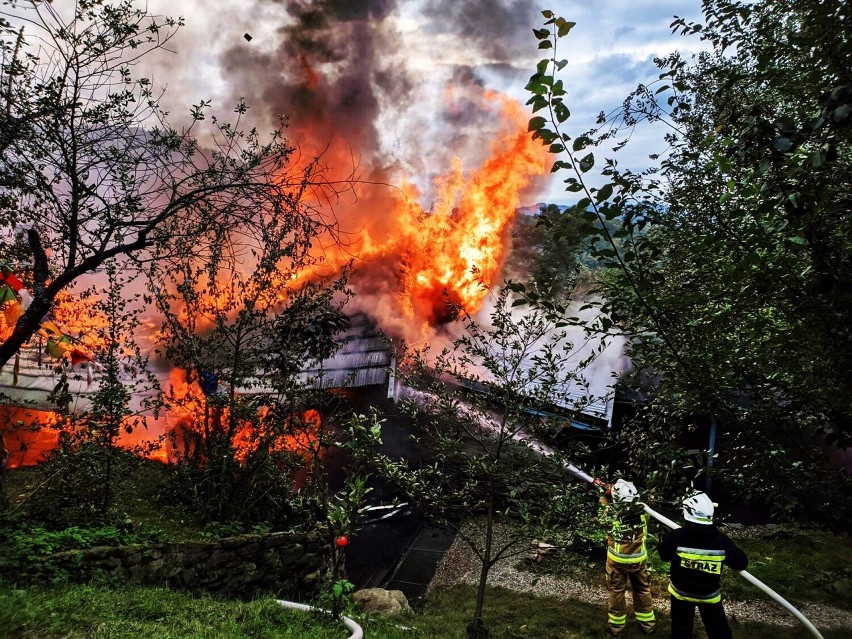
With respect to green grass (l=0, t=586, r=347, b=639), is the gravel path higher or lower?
lower

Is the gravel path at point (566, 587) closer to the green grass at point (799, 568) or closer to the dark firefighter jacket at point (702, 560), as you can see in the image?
the green grass at point (799, 568)

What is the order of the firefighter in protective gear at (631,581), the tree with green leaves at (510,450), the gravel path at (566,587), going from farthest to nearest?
the gravel path at (566,587) < the firefighter in protective gear at (631,581) < the tree with green leaves at (510,450)

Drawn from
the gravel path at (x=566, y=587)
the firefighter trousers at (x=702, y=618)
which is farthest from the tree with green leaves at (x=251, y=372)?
the firefighter trousers at (x=702, y=618)

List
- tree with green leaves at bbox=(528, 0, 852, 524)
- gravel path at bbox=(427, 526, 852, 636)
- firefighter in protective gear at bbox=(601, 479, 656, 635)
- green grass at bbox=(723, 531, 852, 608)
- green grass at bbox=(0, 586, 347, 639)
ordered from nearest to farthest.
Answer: tree with green leaves at bbox=(528, 0, 852, 524), green grass at bbox=(0, 586, 347, 639), firefighter in protective gear at bbox=(601, 479, 656, 635), gravel path at bbox=(427, 526, 852, 636), green grass at bbox=(723, 531, 852, 608)

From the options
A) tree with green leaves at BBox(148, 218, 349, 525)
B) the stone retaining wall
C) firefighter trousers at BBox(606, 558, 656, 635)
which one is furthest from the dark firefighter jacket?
the stone retaining wall

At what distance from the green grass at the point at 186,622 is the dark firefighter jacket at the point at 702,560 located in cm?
193

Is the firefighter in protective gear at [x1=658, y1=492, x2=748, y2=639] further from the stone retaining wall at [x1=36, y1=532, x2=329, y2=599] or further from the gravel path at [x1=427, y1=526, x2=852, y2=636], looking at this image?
the stone retaining wall at [x1=36, y1=532, x2=329, y2=599]

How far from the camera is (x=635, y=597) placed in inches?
290

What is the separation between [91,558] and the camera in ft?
18.2

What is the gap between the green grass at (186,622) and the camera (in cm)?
402

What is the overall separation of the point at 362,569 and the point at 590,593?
Result: 4.41m

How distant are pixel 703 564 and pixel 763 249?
4.16 m

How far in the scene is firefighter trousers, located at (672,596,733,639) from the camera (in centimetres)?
562

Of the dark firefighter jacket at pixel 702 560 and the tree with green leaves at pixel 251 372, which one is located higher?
the tree with green leaves at pixel 251 372
